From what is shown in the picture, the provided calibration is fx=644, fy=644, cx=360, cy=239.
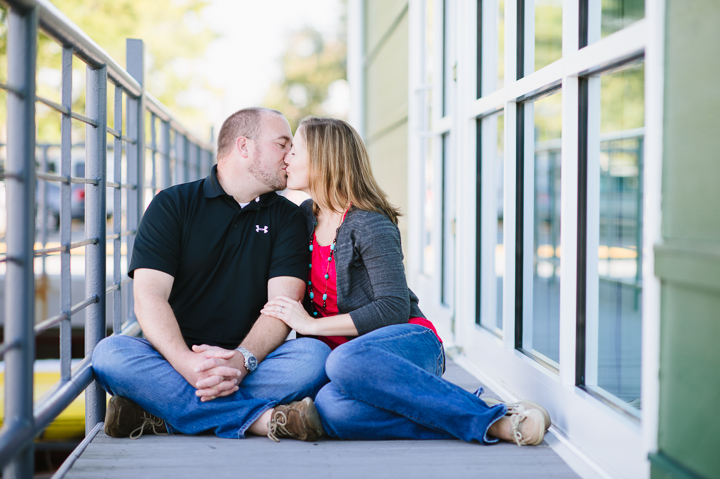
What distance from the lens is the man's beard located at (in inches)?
86.3

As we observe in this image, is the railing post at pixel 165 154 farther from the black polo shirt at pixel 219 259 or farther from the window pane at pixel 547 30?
the window pane at pixel 547 30

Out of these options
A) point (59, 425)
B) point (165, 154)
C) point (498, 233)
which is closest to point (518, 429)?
point (165, 154)

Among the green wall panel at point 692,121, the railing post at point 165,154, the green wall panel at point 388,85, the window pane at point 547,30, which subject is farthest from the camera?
the window pane at point 547,30

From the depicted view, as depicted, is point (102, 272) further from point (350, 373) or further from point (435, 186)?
point (435, 186)

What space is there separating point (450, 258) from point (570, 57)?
1785 millimetres

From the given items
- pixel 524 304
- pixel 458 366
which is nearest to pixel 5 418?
pixel 524 304

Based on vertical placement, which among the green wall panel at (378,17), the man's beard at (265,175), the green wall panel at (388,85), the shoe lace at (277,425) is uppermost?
the green wall panel at (378,17)

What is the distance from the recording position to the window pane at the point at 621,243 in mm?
3439

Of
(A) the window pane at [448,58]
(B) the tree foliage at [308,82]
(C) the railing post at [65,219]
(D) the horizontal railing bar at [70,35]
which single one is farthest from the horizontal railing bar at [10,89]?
(B) the tree foliage at [308,82]

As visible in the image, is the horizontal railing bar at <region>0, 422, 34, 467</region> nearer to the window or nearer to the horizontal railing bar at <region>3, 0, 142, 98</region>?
the horizontal railing bar at <region>3, 0, 142, 98</region>

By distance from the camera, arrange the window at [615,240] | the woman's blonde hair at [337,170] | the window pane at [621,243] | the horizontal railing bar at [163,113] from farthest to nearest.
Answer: the window pane at [621,243]
the horizontal railing bar at [163,113]
the woman's blonde hair at [337,170]
the window at [615,240]

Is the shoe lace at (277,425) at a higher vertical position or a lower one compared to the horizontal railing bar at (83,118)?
lower

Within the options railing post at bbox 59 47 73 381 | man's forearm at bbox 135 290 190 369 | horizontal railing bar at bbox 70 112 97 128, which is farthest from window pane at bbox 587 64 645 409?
horizontal railing bar at bbox 70 112 97 128

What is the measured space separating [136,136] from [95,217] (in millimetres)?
812
